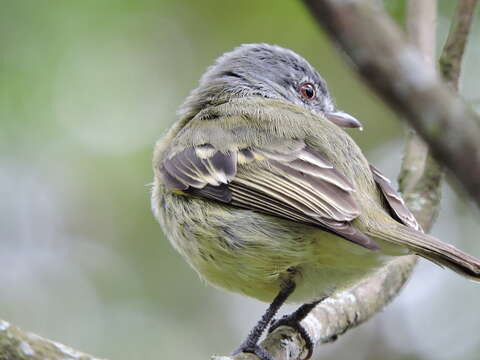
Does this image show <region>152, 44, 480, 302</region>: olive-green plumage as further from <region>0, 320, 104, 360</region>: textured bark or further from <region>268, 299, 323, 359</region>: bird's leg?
<region>0, 320, 104, 360</region>: textured bark

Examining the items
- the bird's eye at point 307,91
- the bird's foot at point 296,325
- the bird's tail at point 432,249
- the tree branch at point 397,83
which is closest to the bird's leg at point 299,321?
the bird's foot at point 296,325

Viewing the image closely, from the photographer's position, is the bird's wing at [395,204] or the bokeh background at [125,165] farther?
the bokeh background at [125,165]

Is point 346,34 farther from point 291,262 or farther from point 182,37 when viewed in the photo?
point 182,37

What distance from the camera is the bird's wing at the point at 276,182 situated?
342 centimetres

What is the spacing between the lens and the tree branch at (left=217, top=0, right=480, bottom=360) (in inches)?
54.6

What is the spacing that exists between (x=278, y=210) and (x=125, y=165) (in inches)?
175

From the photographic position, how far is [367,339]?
25.0 feet

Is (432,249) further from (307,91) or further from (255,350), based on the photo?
(307,91)

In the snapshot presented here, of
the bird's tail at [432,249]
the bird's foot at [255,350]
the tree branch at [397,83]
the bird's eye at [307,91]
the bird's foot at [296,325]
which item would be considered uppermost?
the bird's eye at [307,91]

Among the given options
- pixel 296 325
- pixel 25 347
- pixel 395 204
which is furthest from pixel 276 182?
pixel 25 347

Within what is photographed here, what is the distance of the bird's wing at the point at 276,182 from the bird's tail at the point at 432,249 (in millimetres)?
165

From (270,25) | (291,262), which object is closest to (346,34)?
(291,262)

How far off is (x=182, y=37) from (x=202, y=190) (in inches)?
184

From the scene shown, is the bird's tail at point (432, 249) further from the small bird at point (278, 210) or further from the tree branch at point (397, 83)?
the tree branch at point (397, 83)
